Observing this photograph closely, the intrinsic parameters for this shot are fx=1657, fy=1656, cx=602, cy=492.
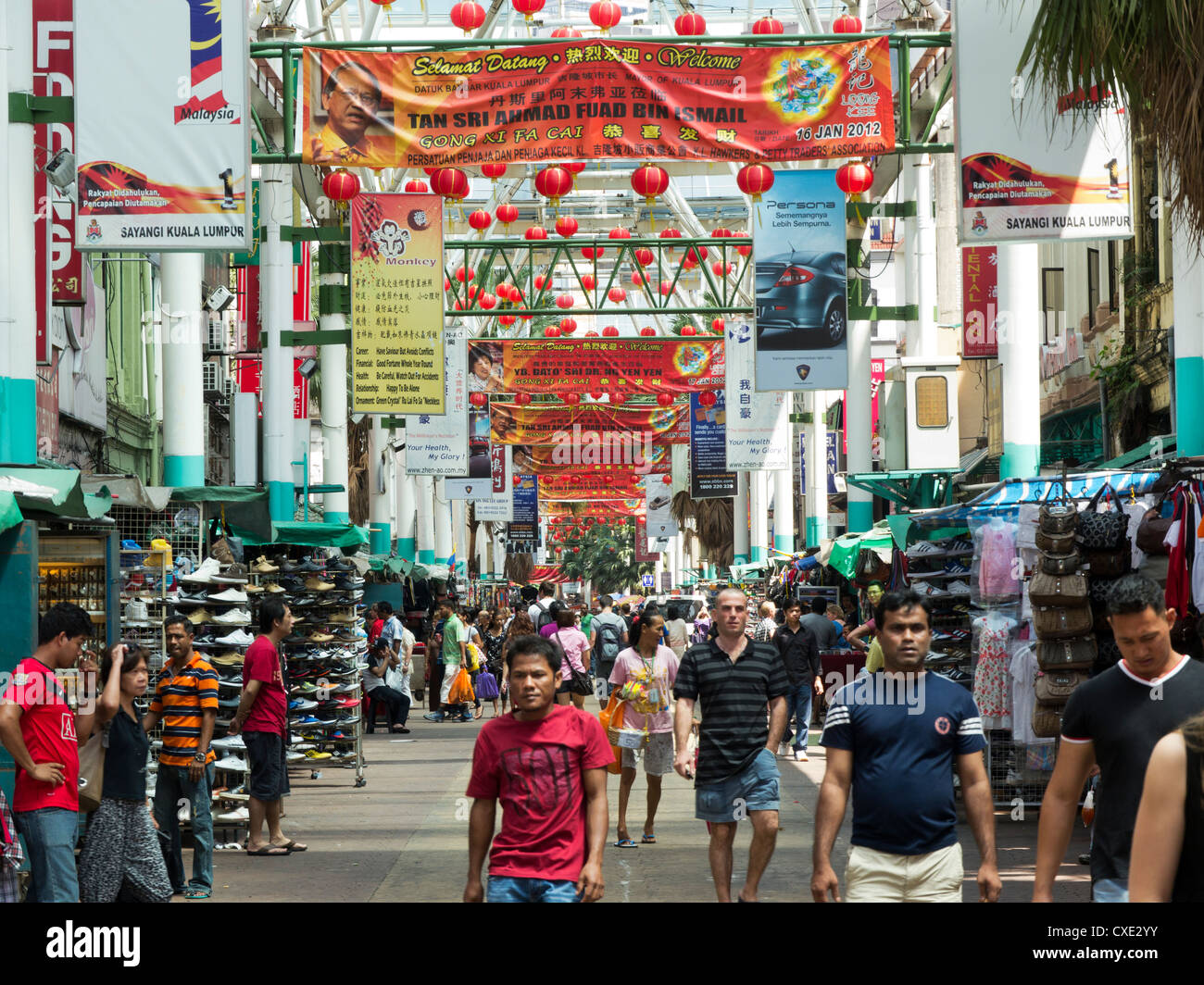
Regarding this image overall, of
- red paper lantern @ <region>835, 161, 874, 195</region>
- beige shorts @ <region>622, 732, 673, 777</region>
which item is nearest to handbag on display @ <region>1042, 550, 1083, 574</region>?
beige shorts @ <region>622, 732, 673, 777</region>

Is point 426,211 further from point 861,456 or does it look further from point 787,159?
point 861,456

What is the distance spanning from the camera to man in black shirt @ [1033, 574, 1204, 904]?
5484 millimetres

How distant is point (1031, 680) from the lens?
40.0 feet

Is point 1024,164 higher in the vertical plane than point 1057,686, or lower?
higher

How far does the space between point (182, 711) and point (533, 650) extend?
4.73 metres

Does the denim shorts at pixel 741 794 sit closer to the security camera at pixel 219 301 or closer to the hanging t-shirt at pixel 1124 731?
the hanging t-shirt at pixel 1124 731

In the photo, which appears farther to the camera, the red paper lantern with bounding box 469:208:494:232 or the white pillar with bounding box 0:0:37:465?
the red paper lantern with bounding box 469:208:494:232

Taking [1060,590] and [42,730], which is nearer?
[42,730]

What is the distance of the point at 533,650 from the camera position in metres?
6.59

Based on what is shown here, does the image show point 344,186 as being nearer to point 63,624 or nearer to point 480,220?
point 480,220

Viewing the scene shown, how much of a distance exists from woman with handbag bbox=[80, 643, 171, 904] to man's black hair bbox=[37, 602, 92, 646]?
3.73ft

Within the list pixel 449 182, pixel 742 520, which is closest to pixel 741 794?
pixel 449 182

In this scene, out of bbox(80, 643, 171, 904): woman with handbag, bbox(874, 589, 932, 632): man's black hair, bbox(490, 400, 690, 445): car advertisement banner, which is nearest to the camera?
bbox(874, 589, 932, 632): man's black hair

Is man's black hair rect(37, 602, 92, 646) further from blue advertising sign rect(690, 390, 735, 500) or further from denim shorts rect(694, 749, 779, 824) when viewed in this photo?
blue advertising sign rect(690, 390, 735, 500)
